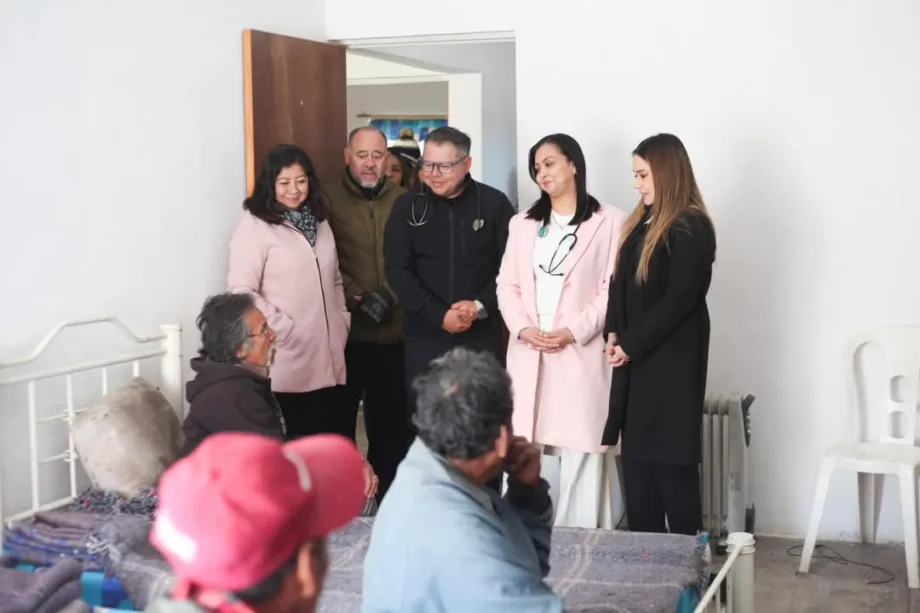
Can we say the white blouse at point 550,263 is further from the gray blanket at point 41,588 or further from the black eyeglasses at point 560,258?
the gray blanket at point 41,588

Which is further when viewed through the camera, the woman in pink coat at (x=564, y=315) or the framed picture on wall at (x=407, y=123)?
the framed picture on wall at (x=407, y=123)

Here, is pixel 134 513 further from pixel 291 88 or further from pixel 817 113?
pixel 817 113

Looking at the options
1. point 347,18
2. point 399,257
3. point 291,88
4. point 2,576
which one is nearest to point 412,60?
point 347,18

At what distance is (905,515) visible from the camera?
11.8 ft

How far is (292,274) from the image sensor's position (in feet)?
12.3

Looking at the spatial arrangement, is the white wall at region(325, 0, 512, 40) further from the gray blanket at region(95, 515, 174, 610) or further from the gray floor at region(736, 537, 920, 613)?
the gray blanket at region(95, 515, 174, 610)

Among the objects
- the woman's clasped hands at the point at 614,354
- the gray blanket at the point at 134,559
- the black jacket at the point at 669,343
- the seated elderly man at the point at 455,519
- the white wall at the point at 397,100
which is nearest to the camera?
the seated elderly man at the point at 455,519

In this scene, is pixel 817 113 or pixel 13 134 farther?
pixel 817 113

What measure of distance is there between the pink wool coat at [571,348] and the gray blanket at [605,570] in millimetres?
598

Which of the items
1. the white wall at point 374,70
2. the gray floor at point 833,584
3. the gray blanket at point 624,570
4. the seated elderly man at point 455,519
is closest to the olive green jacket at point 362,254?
the gray blanket at point 624,570

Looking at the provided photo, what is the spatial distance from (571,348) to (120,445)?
4.48 feet

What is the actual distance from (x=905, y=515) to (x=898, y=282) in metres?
0.82

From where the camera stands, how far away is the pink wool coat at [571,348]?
3521 millimetres

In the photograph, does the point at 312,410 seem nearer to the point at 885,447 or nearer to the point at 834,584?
the point at 834,584
